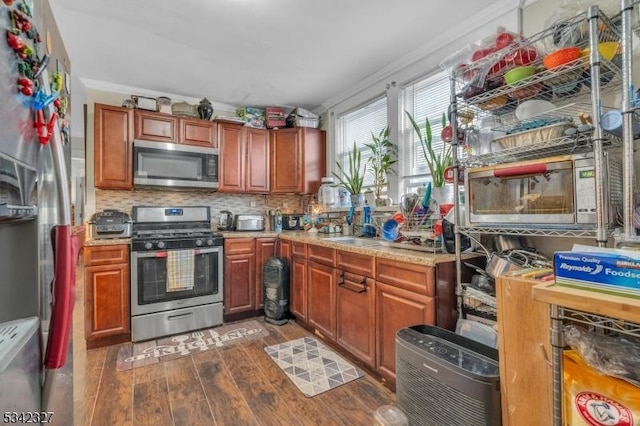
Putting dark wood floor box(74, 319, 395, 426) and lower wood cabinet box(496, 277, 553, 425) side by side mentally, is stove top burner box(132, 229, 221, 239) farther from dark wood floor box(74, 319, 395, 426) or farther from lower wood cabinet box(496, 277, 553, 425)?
lower wood cabinet box(496, 277, 553, 425)

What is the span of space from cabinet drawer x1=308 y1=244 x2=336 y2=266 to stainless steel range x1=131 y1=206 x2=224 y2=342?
97 centimetres

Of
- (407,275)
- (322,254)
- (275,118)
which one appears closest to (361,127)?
(275,118)

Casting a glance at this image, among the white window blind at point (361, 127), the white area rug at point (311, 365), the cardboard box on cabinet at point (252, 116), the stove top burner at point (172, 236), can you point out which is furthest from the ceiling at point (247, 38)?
the white area rug at point (311, 365)

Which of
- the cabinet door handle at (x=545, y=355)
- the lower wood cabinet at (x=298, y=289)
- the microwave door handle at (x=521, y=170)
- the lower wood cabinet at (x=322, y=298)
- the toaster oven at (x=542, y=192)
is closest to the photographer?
the cabinet door handle at (x=545, y=355)

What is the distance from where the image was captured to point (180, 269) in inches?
109

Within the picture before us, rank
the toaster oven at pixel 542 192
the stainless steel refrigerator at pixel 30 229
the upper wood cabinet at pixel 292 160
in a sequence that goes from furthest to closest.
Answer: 1. the upper wood cabinet at pixel 292 160
2. the toaster oven at pixel 542 192
3. the stainless steel refrigerator at pixel 30 229

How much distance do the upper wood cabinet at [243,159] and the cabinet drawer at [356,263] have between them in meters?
1.74

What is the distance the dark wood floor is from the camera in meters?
1.64

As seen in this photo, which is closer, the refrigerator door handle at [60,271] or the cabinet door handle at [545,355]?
the refrigerator door handle at [60,271]

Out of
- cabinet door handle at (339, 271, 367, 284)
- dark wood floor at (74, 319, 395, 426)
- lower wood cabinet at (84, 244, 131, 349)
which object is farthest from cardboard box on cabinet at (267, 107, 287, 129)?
dark wood floor at (74, 319, 395, 426)

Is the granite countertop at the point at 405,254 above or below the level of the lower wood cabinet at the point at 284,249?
above

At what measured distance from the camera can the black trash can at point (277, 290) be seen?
2.96 meters

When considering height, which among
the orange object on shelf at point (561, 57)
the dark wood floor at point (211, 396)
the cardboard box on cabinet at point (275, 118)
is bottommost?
the dark wood floor at point (211, 396)

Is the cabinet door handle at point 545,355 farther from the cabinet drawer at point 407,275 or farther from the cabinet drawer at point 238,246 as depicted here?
the cabinet drawer at point 238,246
